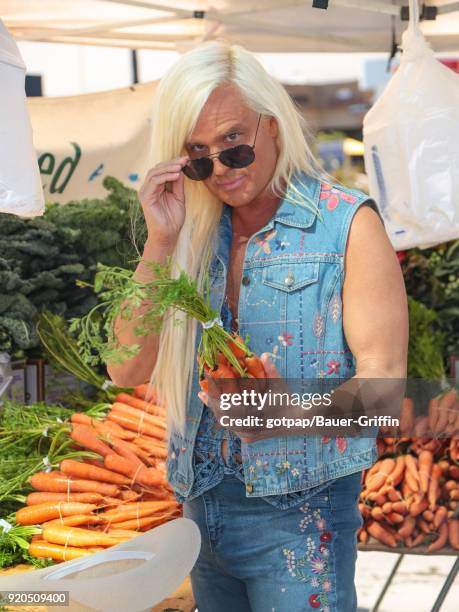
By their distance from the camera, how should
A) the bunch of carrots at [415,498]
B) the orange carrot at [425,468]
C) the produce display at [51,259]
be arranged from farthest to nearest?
the produce display at [51,259] → the orange carrot at [425,468] → the bunch of carrots at [415,498]

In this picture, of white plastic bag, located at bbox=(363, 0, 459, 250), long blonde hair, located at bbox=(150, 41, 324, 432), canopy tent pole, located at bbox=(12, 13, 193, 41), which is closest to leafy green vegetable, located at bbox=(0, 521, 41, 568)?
long blonde hair, located at bbox=(150, 41, 324, 432)

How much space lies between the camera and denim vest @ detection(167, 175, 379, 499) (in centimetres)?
178

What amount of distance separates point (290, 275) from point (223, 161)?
27 cm

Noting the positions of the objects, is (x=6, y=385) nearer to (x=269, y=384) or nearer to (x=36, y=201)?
(x=36, y=201)

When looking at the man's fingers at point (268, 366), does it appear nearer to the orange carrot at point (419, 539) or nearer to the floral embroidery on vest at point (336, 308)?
the floral embroidery on vest at point (336, 308)

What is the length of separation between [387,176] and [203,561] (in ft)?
5.70

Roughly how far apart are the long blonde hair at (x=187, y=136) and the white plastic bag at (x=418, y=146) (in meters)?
1.26

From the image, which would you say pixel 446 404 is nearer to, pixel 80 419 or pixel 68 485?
pixel 68 485

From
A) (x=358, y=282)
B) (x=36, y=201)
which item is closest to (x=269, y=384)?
(x=358, y=282)

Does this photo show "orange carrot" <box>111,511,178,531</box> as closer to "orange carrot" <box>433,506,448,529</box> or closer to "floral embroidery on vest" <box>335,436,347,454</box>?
"orange carrot" <box>433,506,448,529</box>

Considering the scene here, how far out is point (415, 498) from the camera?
3.38 meters

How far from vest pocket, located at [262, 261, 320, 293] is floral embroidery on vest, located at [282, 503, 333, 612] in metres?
0.43

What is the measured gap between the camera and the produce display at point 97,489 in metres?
2.67

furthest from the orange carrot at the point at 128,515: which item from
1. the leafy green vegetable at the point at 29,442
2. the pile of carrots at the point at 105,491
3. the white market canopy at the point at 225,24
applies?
the white market canopy at the point at 225,24
